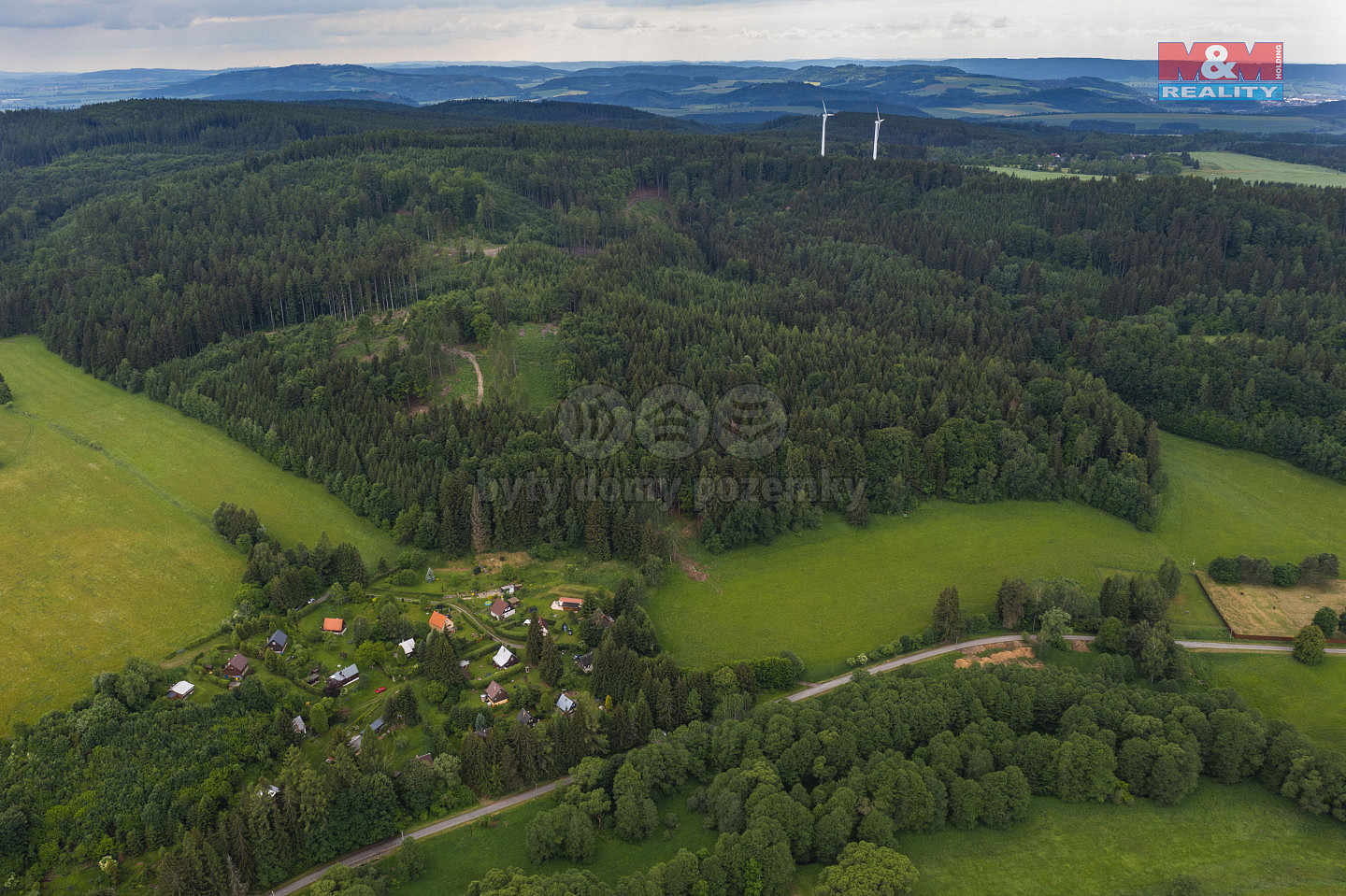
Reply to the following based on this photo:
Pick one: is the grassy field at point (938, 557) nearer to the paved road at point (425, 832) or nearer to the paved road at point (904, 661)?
the paved road at point (904, 661)

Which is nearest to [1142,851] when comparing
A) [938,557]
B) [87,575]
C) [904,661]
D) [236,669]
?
[904,661]

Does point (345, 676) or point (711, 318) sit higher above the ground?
point (711, 318)

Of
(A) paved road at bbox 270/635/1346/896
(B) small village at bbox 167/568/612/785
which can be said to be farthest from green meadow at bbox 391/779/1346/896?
(B) small village at bbox 167/568/612/785

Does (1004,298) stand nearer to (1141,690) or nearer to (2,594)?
(1141,690)

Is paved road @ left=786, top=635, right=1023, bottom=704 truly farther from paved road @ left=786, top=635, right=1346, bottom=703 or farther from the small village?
the small village

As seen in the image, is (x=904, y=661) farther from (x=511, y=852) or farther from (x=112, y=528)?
(x=112, y=528)

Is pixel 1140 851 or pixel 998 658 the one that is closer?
pixel 1140 851
